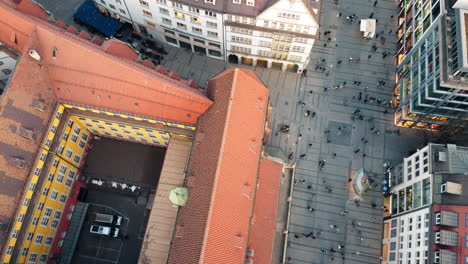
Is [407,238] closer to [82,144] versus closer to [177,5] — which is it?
[177,5]

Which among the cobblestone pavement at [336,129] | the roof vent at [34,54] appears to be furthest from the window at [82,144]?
the cobblestone pavement at [336,129]

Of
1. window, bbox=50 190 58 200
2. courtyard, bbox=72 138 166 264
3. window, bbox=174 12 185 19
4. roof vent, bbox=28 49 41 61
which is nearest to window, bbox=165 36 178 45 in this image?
window, bbox=174 12 185 19

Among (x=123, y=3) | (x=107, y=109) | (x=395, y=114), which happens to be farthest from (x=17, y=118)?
(x=395, y=114)

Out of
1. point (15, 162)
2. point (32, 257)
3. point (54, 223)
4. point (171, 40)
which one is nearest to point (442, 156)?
point (171, 40)

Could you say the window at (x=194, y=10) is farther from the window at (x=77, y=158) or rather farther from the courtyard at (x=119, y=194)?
the window at (x=77, y=158)

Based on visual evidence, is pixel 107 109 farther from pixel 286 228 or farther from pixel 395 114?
pixel 395 114

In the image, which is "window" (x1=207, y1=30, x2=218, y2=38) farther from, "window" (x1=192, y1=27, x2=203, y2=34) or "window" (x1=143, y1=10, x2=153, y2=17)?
"window" (x1=143, y1=10, x2=153, y2=17)
